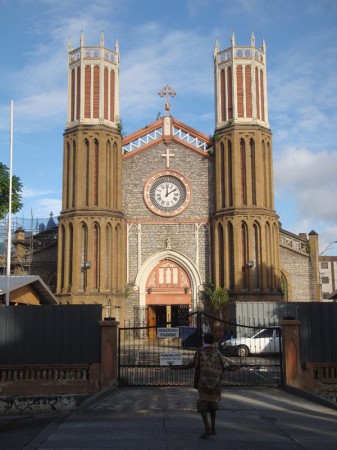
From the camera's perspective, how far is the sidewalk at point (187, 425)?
8.68 m

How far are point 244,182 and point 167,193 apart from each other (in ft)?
15.7

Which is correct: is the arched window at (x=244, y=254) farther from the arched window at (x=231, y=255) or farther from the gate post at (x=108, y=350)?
the gate post at (x=108, y=350)

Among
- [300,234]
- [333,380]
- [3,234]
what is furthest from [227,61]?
[333,380]

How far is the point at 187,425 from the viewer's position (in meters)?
10.2

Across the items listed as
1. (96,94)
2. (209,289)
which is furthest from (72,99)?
(209,289)

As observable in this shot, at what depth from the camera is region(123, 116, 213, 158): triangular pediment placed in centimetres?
3700

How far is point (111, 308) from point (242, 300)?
7.38m

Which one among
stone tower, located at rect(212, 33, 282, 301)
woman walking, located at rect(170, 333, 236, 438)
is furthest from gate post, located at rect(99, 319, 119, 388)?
stone tower, located at rect(212, 33, 282, 301)

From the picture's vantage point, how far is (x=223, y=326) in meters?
33.3

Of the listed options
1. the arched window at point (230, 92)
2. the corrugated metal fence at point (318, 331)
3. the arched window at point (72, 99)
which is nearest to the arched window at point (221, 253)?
the arched window at point (230, 92)

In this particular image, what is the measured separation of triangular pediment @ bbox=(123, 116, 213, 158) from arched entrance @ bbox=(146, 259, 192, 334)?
23.8ft

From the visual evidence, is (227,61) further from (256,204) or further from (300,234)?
(300,234)

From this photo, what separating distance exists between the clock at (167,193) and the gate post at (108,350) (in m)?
20.6

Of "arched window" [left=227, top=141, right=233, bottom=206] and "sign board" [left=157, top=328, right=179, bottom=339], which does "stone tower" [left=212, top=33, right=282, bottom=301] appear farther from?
"sign board" [left=157, top=328, right=179, bottom=339]
